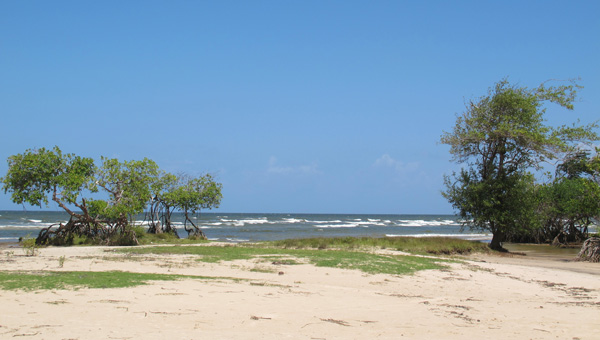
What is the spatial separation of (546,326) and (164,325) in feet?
21.1

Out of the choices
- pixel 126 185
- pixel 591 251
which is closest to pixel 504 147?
pixel 591 251

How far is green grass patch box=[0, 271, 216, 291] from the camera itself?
9102 millimetres

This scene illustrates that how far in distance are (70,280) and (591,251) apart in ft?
80.8

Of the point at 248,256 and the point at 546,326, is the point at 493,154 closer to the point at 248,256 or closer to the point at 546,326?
the point at 248,256

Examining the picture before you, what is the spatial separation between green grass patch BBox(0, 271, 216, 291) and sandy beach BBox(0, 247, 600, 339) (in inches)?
18.1

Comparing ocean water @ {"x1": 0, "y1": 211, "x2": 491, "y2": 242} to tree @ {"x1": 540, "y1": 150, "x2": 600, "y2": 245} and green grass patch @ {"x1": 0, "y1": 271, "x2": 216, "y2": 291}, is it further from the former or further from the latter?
green grass patch @ {"x1": 0, "y1": 271, "x2": 216, "y2": 291}

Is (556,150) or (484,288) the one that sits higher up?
(556,150)

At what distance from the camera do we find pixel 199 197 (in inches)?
1350

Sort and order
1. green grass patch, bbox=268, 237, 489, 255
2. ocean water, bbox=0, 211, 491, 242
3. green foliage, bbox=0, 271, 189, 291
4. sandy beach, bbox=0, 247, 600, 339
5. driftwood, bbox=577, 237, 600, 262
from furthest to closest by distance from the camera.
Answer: ocean water, bbox=0, 211, 491, 242, driftwood, bbox=577, 237, 600, 262, green grass patch, bbox=268, 237, 489, 255, green foliage, bbox=0, 271, 189, 291, sandy beach, bbox=0, 247, 600, 339

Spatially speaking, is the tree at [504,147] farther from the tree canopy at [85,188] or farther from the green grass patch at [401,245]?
the tree canopy at [85,188]

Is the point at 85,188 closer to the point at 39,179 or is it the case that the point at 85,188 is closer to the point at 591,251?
the point at 39,179

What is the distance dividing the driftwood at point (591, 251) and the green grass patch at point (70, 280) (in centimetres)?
2204

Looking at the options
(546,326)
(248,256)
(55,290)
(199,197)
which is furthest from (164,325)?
(199,197)

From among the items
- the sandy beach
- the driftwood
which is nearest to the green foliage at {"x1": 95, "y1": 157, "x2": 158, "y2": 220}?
the sandy beach
